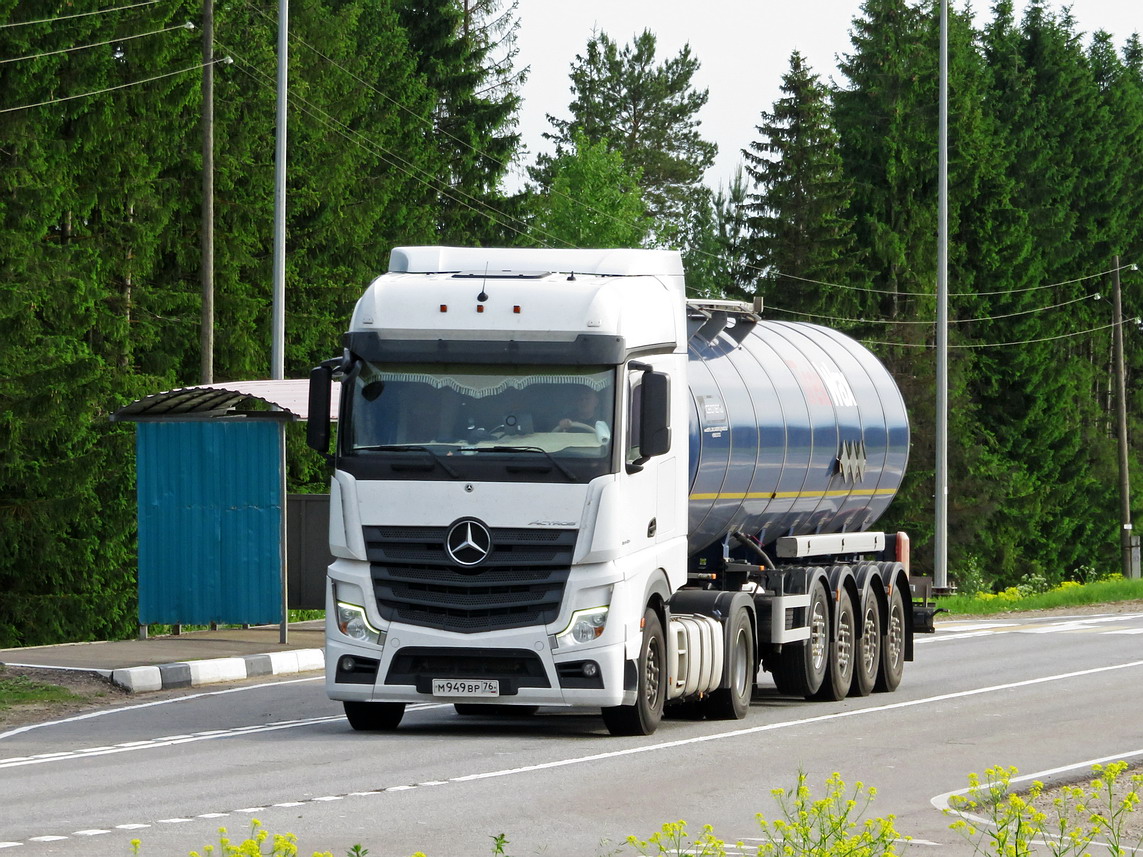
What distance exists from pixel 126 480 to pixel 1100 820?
104 feet

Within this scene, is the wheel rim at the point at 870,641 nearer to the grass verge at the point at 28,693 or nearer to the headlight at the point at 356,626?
the headlight at the point at 356,626

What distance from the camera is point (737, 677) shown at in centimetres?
1655

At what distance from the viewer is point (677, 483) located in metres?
15.4

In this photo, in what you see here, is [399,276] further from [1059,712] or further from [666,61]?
[666,61]

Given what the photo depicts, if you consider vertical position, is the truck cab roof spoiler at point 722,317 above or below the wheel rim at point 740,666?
above

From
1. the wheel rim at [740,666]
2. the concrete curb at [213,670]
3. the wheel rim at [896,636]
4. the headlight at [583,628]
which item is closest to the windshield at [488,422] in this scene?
the headlight at [583,628]

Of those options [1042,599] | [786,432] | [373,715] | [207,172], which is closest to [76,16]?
[207,172]

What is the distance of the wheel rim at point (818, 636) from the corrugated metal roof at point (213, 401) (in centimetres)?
645

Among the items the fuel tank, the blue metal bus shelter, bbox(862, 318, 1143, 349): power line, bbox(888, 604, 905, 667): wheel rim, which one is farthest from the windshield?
bbox(862, 318, 1143, 349): power line

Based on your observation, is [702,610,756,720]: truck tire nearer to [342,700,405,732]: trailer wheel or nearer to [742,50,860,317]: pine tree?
[342,700,405,732]: trailer wheel

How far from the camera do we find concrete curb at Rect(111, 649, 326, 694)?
18.6 metres

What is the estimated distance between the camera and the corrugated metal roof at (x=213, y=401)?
22.1m

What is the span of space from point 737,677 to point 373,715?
3.25 meters

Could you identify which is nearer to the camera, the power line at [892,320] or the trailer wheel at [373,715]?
the trailer wheel at [373,715]
